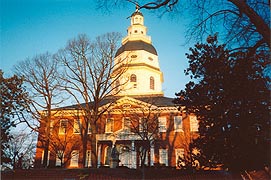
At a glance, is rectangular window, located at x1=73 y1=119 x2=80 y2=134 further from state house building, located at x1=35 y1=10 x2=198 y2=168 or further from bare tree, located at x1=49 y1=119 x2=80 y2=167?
bare tree, located at x1=49 y1=119 x2=80 y2=167

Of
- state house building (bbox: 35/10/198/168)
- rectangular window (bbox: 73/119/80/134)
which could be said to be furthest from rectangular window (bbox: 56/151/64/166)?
rectangular window (bbox: 73/119/80/134)

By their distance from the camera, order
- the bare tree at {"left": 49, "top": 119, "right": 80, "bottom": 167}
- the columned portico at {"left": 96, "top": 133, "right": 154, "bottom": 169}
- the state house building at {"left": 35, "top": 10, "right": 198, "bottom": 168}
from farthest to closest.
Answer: the bare tree at {"left": 49, "top": 119, "right": 80, "bottom": 167}
the state house building at {"left": 35, "top": 10, "right": 198, "bottom": 168}
the columned portico at {"left": 96, "top": 133, "right": 154, "bottom": 169}

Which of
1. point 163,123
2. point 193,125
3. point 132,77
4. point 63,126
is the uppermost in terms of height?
point 132,77

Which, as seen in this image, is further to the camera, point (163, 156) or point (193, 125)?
point (193, 125)

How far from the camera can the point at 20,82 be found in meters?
22.7

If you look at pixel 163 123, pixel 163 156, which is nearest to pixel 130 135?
pixel 163 156

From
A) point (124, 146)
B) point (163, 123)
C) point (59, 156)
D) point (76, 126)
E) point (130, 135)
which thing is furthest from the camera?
point (76, 126)

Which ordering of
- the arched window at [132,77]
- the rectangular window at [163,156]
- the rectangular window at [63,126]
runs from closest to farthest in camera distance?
the rectangular window at [163,156], the rectangular window at [63,126], the arched window at [132,77]

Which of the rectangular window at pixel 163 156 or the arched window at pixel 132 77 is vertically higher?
the arched window at pixel 132 77

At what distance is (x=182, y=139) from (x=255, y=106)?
17.0m

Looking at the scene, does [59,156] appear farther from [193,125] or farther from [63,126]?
[193,125]

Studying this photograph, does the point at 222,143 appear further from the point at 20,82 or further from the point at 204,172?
the point at 20,82

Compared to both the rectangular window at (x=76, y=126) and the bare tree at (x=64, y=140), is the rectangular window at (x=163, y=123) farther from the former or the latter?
the bare tree at (x=64, y=140)

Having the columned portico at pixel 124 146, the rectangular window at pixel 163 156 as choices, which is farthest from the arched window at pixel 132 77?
the rectangular window at pixel 163 156
